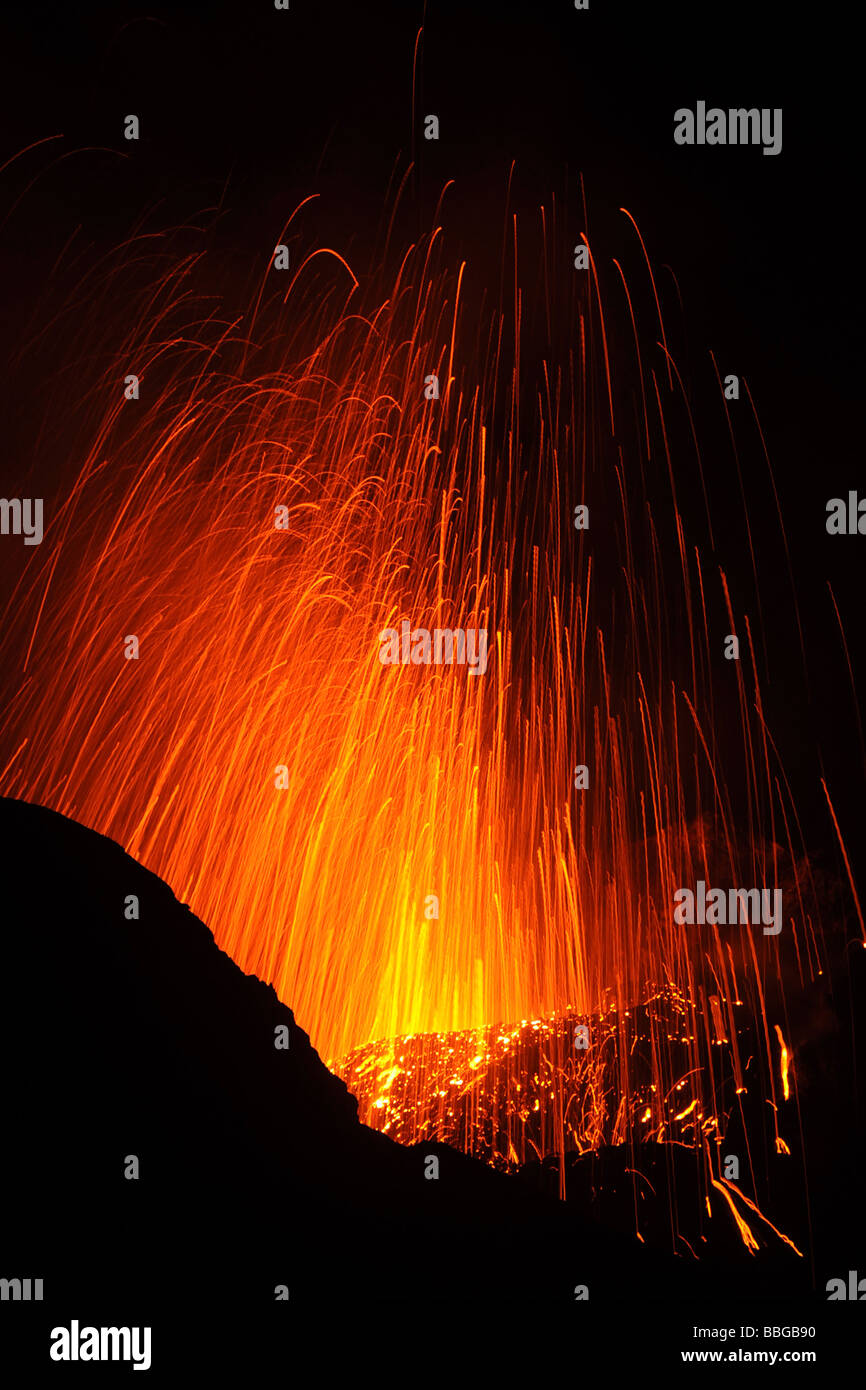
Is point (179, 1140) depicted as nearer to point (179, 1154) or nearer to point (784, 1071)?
point (179, 1154)

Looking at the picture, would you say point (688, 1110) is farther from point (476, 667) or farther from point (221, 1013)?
point (221, 1013)

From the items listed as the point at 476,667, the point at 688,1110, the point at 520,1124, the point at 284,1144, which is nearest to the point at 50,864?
the point at 284,1144

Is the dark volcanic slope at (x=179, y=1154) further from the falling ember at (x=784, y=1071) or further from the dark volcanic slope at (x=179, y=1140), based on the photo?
the falling ember at (x=784, y=1071)

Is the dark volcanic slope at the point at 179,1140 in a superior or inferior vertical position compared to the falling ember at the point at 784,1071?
superior

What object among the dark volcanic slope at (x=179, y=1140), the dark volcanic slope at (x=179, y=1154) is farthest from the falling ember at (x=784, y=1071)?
the dark volcanic slope at (x=179, y=1140)

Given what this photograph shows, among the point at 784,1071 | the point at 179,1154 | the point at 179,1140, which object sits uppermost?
the point at 179,1140

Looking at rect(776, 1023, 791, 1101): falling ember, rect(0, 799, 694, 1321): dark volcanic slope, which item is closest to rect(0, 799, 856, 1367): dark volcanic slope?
rect(0, 799, 694, 1321): dark volcanic slope

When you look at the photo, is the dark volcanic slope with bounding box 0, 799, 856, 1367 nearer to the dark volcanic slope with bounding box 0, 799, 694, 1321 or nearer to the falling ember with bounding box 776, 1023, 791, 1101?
the dark volcanic slope with bounding box 0, 799, 694, 1321

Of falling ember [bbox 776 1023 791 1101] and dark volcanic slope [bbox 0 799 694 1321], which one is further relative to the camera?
falling ember [bbox 776 1023 791 1101]

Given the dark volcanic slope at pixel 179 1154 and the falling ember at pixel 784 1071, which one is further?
the falling ember at pixel 784 1071

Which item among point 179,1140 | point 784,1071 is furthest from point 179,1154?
point 784,1071

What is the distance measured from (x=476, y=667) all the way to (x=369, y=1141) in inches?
670
